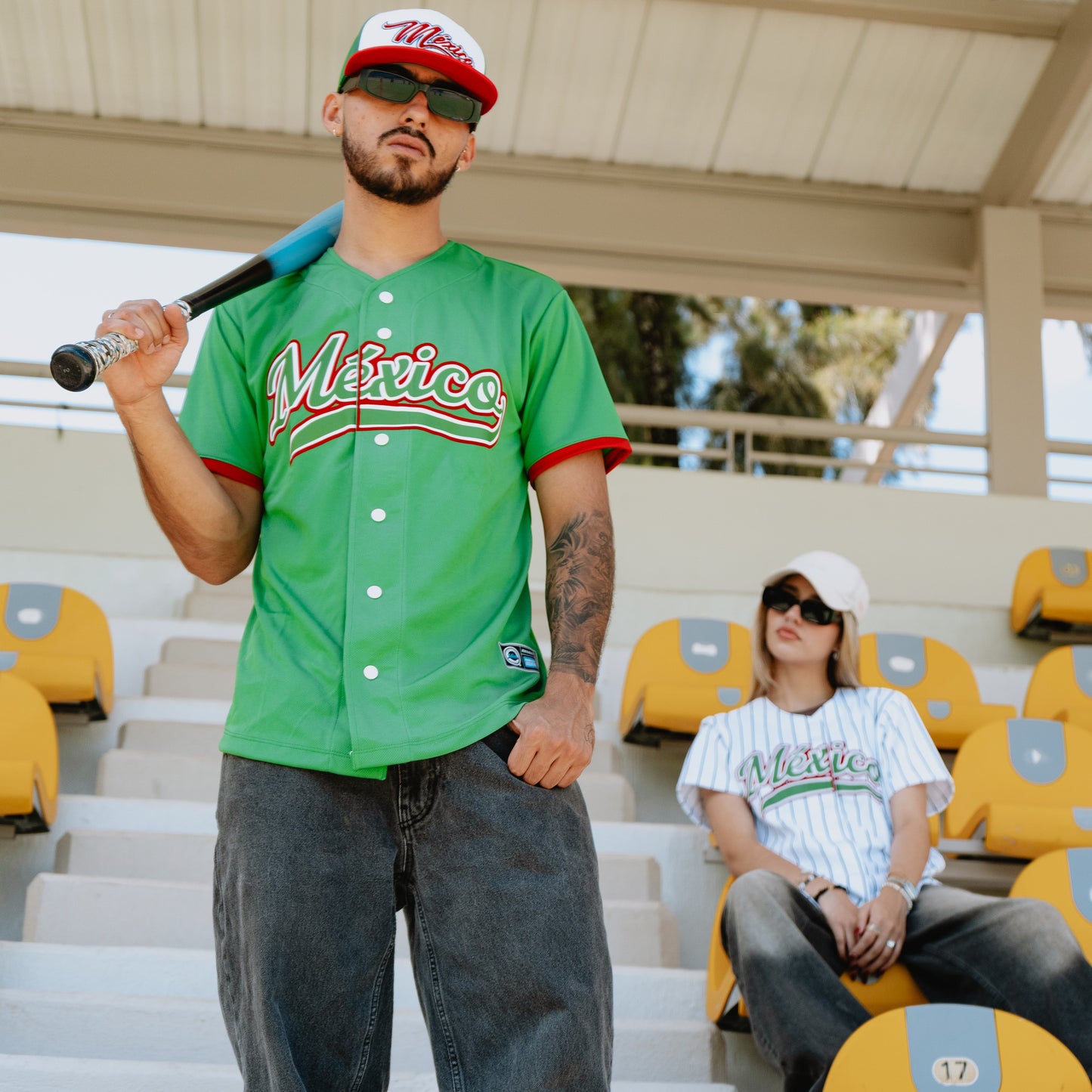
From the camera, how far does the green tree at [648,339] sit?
43.3 ft

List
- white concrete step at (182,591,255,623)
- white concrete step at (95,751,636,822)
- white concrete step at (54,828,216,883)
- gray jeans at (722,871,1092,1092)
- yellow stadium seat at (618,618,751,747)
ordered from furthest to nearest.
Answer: white concrete step at (182,591,255,623)
yellow stadium seat at (618,618,751,747)
white concrete step at (95,751,636,822)
white concrete step at (54,828,216,883)
gray jeans at (722,871,1092,1092)

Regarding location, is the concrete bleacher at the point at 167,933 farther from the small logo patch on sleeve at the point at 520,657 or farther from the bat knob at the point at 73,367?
the bat knob at the point at 73,367

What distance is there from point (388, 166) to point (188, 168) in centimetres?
541

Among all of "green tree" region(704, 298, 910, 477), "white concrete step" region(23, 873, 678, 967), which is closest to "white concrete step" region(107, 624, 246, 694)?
"white concrete step" region(23, 873, 678, 967)

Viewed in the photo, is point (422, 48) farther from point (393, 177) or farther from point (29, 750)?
point (29, 750)

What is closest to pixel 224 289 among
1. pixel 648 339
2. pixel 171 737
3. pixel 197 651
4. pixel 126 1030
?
pixel 126 1030

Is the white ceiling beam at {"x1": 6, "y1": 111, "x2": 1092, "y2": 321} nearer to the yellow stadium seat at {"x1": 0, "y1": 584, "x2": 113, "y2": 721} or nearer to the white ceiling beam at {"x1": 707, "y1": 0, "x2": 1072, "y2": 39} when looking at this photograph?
the white ceiling beam at {"x1": 707, "y1": 0, "x2": 1072, "y2": 39}

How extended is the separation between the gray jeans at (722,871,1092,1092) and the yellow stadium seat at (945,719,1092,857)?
55cm

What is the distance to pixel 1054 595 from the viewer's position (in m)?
4.37

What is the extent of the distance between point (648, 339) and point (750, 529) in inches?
341

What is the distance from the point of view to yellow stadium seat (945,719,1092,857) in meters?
2.87

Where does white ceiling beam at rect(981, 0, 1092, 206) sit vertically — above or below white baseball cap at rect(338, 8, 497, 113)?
above

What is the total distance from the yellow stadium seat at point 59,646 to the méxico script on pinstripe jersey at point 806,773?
1.47 m

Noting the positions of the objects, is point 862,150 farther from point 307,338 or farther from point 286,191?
point 307,338
